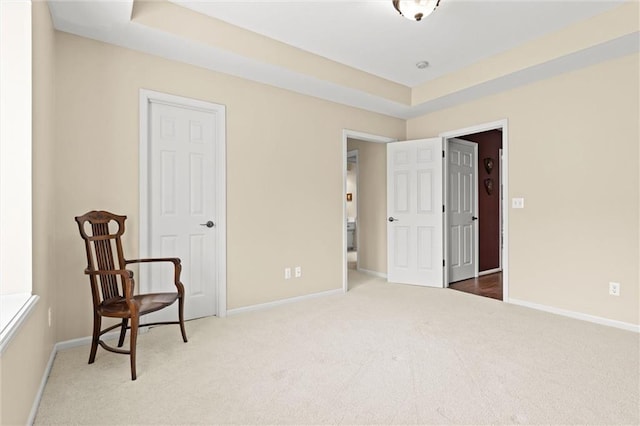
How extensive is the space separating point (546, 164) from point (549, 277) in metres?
1.18

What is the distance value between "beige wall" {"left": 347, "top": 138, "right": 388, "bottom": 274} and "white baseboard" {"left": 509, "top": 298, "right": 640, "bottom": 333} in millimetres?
1984

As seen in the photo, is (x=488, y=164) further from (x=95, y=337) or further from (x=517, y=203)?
(x=95, y=337)

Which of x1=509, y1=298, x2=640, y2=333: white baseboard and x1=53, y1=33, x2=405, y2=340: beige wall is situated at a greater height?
x1=53, y1=33, x2=405, y2=340: beige wall

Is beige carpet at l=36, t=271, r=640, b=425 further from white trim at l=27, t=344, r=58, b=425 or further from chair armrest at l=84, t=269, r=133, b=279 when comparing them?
chair armrest at l=84, t=269, r=133, b=279

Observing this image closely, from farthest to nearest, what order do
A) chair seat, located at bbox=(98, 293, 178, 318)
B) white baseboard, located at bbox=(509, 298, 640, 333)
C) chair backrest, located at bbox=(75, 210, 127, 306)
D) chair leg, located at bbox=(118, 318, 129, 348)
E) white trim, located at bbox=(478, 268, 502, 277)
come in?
1. white trim, located at bbox=(478, 268, 502, 277)
2. white baseboard, located at bbox=(509, 298, 640, 333)
3. chair leg, located at bbox=(118, 318, 129, 348)
4. chair backrest, located at bbox=(75, 210, 127, 306)
5. chair seat, located at bbox=(98, 293, 178, 318)

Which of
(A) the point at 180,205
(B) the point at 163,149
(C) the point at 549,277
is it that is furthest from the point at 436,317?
(B) the point at 163,149

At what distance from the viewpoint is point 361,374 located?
2.21 m

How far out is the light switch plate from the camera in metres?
3.82

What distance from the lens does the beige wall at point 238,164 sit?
2672mm

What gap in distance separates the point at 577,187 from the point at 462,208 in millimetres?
1761

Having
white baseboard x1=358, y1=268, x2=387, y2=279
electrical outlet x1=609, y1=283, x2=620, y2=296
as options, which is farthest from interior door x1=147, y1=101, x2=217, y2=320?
electrical outlet x1=609, y1=283, x2=620, y2=296

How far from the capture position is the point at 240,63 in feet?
10.6

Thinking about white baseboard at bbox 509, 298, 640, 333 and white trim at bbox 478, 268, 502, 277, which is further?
white trim at bbox 478, 268, 502, 277

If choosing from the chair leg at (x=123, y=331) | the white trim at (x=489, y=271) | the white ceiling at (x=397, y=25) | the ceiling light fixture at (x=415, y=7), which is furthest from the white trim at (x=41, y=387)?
the white trim at (x=489, y=271)
